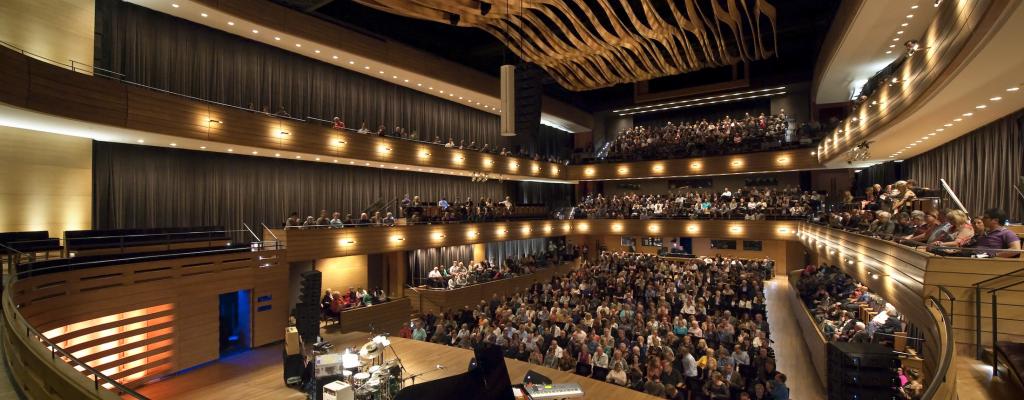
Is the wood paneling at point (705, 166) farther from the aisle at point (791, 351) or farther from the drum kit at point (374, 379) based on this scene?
the drum kit at point (374, 379)

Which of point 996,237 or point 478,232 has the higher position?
point 996,237

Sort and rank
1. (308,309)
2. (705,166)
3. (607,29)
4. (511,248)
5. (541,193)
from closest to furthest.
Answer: (308,309) → (607,29) → (705,166) → (511,248) → (541,193)

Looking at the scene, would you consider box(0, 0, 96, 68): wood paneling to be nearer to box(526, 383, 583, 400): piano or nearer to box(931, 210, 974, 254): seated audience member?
box(526, 383, 583, 400): piano

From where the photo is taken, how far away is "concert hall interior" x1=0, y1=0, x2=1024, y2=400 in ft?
18.6

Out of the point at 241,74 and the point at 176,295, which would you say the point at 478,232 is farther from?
the point at 176,295

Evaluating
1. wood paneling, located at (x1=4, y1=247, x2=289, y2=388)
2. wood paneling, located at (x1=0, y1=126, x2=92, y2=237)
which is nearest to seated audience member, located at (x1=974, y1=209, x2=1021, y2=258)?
wood paneling, located at (x1=4, y1=247, x2=289, y2=388)

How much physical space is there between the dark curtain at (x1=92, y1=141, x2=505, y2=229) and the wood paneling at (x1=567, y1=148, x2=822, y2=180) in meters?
11.5

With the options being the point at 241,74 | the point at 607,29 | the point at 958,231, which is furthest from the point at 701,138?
the point at 241,74

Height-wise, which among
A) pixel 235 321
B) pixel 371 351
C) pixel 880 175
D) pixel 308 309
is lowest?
pixel 235 321

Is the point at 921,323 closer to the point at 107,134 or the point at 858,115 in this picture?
the point at 858,115

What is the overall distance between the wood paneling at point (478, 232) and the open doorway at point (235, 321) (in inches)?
58.0

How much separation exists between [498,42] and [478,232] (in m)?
7.27

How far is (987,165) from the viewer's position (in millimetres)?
9211

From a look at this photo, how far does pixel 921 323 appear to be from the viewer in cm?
554
